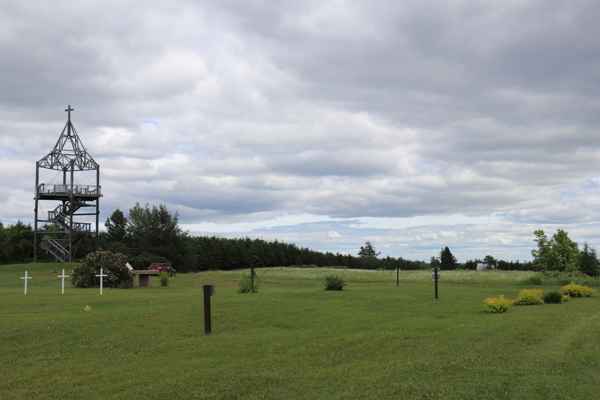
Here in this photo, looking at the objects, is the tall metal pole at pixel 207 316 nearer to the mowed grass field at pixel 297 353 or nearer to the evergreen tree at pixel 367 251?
the mowed grass field at pixel 297 353

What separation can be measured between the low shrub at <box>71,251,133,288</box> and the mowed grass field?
1412cm

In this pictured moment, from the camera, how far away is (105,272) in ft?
107

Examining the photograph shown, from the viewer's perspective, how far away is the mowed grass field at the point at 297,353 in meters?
8.72

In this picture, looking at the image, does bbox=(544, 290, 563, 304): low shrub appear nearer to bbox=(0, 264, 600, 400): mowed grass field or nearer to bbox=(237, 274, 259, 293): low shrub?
bbox=(0, 264, 600, 400): mowed grass field

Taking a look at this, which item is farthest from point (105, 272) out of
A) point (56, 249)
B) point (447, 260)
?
point (447, 260)

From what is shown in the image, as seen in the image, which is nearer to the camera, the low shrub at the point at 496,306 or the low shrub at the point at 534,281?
the low shrub at the point at 496,306

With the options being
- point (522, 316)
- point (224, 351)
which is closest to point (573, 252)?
point (522, 316)

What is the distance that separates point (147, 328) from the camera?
14.6 metres

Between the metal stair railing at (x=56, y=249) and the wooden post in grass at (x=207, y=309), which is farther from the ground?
the metal stair railing at (x=56, y=249)

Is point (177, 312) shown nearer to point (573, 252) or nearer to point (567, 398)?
point (567, 398)

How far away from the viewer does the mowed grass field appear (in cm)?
872

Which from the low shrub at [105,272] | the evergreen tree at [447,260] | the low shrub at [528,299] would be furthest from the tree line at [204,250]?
the low shrub at [528,299]

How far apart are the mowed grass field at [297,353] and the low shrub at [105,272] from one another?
46.3 feet

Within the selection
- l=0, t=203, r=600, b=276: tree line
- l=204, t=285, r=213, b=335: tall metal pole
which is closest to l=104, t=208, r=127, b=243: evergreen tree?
l=0, t=203, r=600, b=276: tree line
